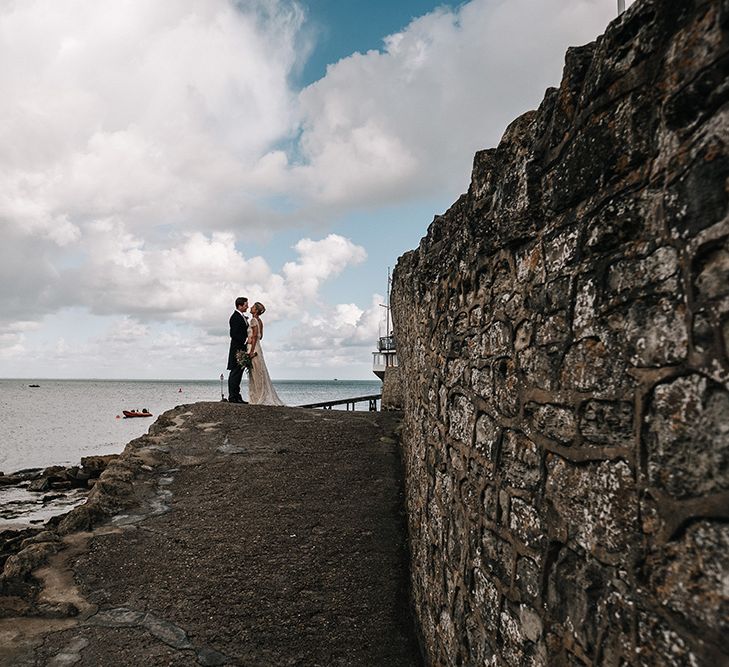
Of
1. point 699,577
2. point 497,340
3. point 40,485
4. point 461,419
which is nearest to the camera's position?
point 699,577

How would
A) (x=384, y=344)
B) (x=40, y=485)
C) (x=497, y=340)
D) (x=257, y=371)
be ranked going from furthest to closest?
(x=384, y=344) < (x=40, y=485) < (x=257, y=371) < (x=497, y=340)

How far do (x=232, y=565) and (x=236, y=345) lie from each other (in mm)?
6203

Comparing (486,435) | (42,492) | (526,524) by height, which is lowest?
(42,492)

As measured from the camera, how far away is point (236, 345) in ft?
34.1

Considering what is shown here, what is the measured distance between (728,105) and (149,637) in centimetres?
428

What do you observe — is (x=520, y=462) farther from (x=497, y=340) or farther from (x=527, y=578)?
(x=497, y=340)

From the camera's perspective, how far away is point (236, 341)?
10367 millimetres

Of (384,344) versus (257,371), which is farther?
(384,344)

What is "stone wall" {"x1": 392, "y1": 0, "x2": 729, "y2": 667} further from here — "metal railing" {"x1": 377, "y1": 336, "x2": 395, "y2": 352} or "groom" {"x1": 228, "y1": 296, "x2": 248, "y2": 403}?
"metal railing" {"x1": 377, "y1": 336, "x2": 395, "y2": 352}

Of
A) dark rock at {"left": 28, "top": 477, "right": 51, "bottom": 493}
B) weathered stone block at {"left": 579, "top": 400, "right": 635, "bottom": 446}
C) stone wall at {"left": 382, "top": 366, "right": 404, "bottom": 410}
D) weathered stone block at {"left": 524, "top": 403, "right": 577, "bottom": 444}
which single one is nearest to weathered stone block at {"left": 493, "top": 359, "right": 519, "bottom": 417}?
weathered stone block at {"left": 524, "top": 403, "right": 577, "bottom": 444}

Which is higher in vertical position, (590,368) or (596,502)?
(590,368)

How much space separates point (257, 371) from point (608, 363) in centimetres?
964

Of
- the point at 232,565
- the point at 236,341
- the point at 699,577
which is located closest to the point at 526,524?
the point at 699,577

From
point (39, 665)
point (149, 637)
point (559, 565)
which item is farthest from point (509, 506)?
point (39, 665)
